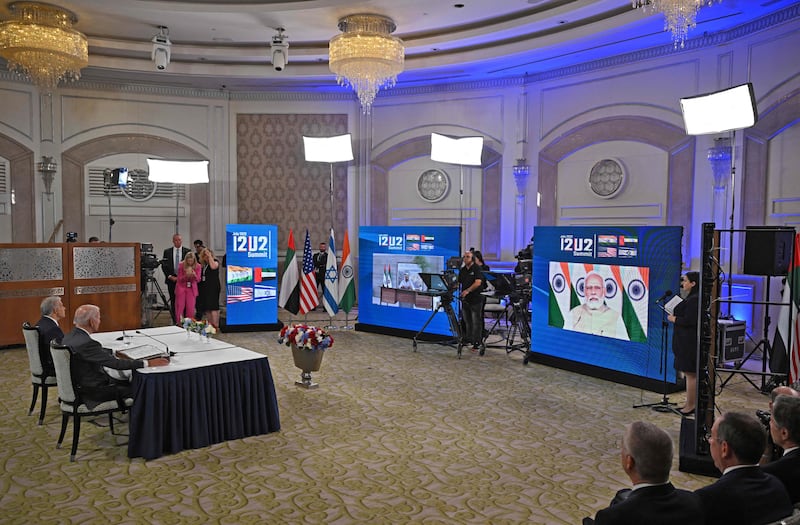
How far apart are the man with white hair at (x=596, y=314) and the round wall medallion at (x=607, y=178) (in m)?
3.20

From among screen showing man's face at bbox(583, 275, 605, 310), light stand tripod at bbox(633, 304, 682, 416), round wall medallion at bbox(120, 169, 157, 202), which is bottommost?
light stand tripod at bbox(633, 304, 682, 416)

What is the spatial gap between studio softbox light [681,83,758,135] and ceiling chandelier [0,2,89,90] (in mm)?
8121

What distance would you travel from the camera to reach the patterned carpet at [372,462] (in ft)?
12.4

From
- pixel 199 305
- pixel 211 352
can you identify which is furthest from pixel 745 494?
pixel 199 305

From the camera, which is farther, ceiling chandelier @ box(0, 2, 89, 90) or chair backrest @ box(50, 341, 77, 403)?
ceiling chandelier @ box(0, 2, 89, 90)

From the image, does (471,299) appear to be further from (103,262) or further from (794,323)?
(103,262)

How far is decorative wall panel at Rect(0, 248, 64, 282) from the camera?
8.39 meters

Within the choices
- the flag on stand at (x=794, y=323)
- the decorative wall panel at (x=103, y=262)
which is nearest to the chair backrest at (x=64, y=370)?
the decorative wall panel at (x=103, y=262)

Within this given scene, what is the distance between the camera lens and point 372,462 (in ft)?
15.1

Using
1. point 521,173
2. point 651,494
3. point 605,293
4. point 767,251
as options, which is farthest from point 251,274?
point 651,494

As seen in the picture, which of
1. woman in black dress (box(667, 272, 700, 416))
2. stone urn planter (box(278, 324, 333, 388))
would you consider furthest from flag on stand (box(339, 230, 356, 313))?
woman in black dress (box(667, 272, 700, 416))

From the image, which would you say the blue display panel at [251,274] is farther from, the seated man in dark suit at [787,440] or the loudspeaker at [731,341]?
the seated man in dark suit at [787,440]

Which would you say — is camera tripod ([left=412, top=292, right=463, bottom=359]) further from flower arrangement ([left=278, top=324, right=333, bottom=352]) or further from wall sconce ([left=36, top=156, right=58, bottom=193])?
wall sconce ([left=36, top=156, right=58, bottom=193])

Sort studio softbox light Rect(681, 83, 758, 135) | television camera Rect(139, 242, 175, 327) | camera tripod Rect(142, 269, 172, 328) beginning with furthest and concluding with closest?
camera tripod Rect(142, 269, 172, 328), television camera Rect(139, 242, 175, 327), studio softbox light Rect(681, 83, 758, 135)
